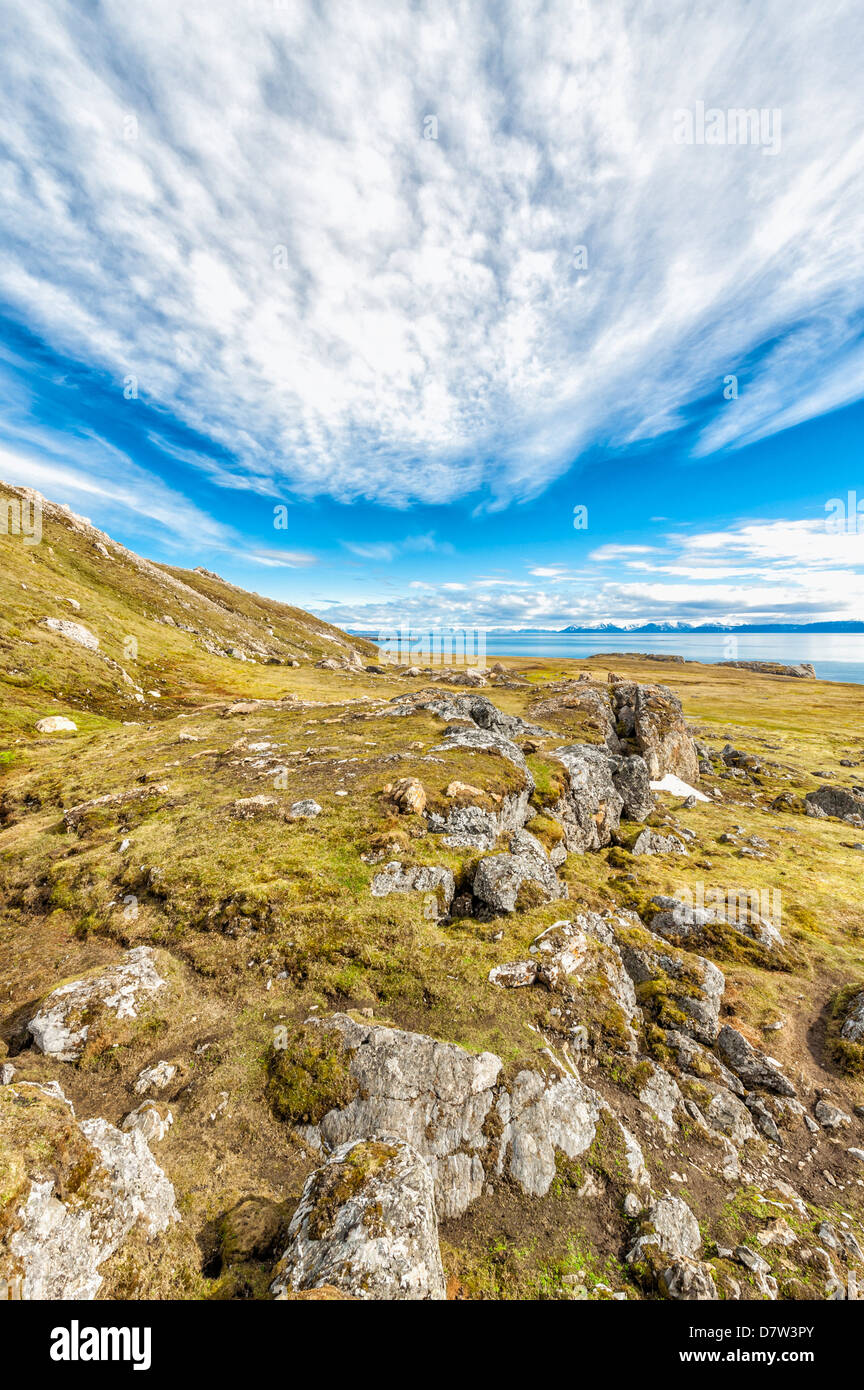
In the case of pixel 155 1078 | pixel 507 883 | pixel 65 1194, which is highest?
pixel 507 883

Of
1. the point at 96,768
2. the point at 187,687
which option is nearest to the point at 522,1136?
the point at 96,768

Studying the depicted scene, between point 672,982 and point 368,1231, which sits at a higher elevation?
point 368,1231

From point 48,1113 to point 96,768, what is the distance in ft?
92.8

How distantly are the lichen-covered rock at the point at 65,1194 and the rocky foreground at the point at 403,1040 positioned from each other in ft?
0.17

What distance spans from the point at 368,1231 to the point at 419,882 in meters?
11.9

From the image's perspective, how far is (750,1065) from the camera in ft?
55.5

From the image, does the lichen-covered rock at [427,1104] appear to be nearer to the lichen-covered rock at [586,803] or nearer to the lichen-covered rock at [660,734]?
the lichen-covered rock at [586,803]

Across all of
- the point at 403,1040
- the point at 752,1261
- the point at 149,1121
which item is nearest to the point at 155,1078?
the point at 149,1121

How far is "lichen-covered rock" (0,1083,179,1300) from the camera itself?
7.27 meters

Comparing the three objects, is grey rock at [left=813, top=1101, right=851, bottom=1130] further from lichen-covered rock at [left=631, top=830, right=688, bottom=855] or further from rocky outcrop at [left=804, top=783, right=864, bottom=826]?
rocky outcrop at [left=804, top=783, right=864, bottom=826]

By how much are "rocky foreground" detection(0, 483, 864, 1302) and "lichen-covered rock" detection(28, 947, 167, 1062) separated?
7 centimetres

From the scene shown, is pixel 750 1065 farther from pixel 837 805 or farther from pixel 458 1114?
pixel 837 805

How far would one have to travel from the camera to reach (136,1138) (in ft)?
34.2

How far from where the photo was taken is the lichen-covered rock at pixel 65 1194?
7266 mm
